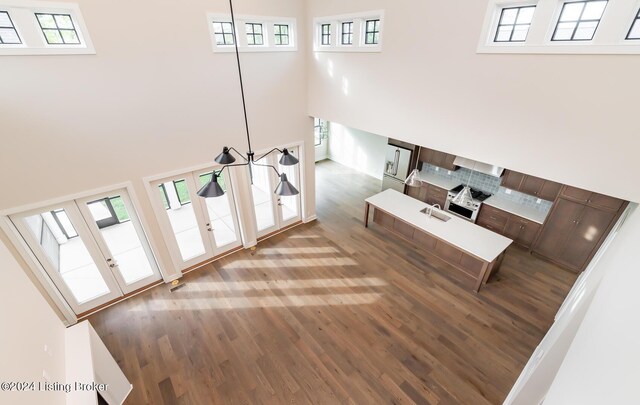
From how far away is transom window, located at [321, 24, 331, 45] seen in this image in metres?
5.42

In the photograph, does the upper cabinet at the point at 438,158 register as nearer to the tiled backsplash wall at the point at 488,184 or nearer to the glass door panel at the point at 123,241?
the tiled backsplash wall at the point at 488,184

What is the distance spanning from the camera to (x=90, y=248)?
183 inches

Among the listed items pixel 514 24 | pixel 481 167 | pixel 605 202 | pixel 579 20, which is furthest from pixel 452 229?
pixel 579 20

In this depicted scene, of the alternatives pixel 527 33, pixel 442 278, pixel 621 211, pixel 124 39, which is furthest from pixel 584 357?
pixel 124 39

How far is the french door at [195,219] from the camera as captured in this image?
5.26m

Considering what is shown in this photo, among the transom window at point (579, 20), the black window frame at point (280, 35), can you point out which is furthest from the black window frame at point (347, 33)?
the transom window at point (579, 20)

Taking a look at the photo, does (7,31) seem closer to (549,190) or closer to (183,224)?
(183,224)

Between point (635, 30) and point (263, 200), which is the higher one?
point (635, 30)

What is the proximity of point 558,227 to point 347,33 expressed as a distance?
19.3ft

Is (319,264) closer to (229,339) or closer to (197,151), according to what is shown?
(229,339)

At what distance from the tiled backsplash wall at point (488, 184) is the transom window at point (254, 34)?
554cm

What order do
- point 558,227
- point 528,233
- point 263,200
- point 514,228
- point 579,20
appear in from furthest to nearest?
point 263,200, point 514,228, point 528,233, point 558,227, point 579,20

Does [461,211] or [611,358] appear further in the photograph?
[461,211]

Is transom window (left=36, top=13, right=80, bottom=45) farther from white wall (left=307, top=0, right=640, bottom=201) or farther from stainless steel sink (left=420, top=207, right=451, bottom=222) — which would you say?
stainless steel sink (left=420, top=207, right=451, bottom=222)
